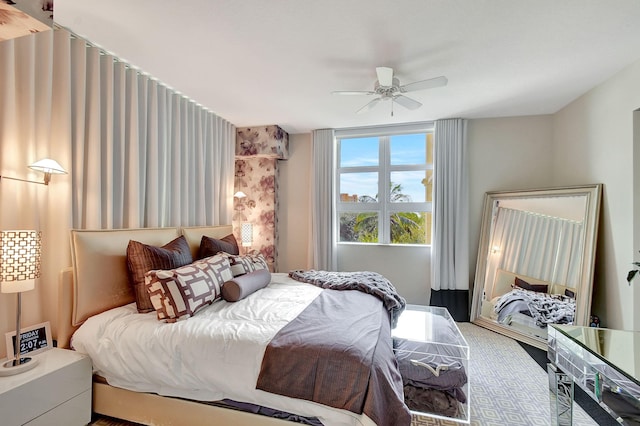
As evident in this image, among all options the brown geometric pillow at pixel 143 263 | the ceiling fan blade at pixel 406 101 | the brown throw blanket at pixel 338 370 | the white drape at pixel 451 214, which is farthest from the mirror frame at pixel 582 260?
the brown geometric pillow at pixel 143 263

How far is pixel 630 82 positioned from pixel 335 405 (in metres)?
3.58

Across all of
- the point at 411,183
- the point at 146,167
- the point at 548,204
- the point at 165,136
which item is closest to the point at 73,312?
the point at 146,167

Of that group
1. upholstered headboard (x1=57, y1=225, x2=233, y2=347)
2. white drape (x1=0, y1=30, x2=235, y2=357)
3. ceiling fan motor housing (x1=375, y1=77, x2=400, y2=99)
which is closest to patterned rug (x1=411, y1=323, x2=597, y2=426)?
upholstered headboard (x1=57, y1=225, x2=233, y2=347)

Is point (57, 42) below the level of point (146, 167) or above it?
above

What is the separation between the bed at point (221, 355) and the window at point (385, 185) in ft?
7.11

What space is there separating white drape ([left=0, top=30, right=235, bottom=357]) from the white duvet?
0.58 meters

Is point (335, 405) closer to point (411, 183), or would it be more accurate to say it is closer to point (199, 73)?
point (199, 73)

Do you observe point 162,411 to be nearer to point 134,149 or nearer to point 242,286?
point 242,286

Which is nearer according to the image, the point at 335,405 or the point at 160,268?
the point at 335,405

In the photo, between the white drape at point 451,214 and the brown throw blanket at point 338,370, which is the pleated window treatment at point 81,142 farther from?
the white drape at point 451,214

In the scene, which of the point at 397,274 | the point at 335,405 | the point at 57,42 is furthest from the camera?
the point at 397,274

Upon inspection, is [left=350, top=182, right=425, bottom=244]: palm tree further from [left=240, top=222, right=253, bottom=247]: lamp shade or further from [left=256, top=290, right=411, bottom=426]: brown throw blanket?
[left=256, top=290, right=411, bottom=426]: brown throw blanket

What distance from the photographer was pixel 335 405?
1.32 m

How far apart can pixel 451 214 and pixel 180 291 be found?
3.37 metres
